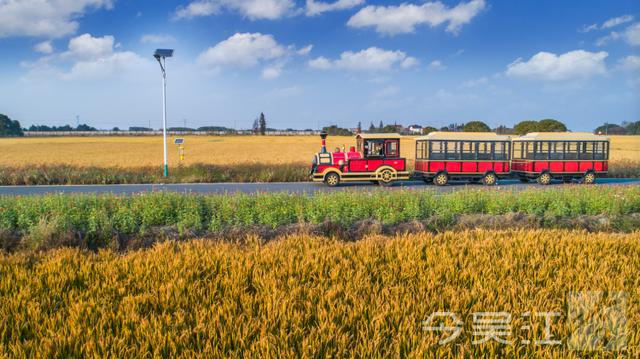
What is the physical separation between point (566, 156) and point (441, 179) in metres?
6.73

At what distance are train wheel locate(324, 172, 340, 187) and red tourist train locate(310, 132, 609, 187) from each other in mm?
19

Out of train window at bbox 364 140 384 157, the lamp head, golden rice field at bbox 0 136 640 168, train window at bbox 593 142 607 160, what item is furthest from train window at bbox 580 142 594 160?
the lamp head

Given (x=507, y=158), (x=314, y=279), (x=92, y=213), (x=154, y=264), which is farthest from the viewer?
(x=507, y=158)

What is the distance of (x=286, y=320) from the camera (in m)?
3.11

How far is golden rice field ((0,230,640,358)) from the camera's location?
281cm

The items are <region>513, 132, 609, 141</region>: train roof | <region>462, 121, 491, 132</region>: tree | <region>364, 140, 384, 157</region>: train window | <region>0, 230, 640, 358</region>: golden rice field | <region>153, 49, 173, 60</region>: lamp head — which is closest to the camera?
<region>0, 230, 640, 358</region>: golden rice field

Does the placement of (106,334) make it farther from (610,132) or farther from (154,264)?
(610,132)

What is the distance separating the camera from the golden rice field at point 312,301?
2.81 meters

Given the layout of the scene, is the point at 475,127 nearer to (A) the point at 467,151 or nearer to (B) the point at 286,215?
(A) the point at 467,151

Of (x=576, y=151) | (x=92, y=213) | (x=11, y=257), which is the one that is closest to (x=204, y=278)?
(x=11, y=257)

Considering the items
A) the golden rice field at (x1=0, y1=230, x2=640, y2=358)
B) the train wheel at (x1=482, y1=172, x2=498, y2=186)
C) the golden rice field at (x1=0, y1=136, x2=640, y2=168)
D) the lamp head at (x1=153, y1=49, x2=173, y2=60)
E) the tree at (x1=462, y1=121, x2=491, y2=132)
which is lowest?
the train wheel at (x1=482, y1=172, x2=498, y2=186)

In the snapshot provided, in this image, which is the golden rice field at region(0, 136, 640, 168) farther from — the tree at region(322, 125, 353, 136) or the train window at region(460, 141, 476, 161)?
the tree at region(322, 125, 353, 136)

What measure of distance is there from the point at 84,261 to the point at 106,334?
2.06 meters

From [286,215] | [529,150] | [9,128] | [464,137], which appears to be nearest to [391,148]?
[464,137]
